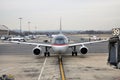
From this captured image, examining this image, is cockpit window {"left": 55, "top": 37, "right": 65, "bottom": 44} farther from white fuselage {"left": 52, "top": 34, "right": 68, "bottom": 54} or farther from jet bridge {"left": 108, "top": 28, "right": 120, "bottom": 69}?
jet bridge {"left": 108, "top": 28, "right": 120, "bottom": 69}

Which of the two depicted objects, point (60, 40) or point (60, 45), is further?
point (60, 40)

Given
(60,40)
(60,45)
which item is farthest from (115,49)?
(60,40)

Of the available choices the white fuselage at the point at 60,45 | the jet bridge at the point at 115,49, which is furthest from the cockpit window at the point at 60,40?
the jet bridge at the point at 115,49

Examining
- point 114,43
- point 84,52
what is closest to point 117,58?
point 114,43

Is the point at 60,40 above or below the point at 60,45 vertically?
above

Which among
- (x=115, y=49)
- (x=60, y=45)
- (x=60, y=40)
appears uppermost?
(x=115, y=49)

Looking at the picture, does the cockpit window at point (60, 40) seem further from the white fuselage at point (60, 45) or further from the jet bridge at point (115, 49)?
the jet bridge at point (115, 49)

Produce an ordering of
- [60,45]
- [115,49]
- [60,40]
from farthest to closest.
A: [60,40] → [60,45] → [115,49]

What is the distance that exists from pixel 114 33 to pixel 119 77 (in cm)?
420

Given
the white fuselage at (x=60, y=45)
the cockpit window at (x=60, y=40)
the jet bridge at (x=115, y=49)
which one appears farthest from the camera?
the cockpit window at (x=60, y=40)

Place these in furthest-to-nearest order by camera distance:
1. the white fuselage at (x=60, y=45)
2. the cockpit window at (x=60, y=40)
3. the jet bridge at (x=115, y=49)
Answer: the cockpit window at (x=60, y=40)
the white fuselage at (x=60, y=45)
the jet bridge at (x=115, y=49)

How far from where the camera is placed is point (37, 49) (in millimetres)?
32188

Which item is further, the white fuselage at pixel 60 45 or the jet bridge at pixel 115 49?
the white fuselage at pixel 60 45

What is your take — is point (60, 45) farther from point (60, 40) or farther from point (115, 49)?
point (115, 49)
